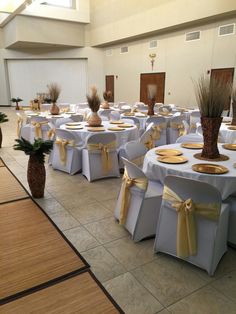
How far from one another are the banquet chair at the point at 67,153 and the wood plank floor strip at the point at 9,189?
2.44ft

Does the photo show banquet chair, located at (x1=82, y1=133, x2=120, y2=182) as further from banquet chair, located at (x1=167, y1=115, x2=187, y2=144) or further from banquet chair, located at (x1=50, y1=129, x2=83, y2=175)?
banquet chair, located at (x1=167, y1=115, x2=187, y2=144)

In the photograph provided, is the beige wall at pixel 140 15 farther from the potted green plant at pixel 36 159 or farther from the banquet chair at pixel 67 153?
the potted green plant at pixel 36 159

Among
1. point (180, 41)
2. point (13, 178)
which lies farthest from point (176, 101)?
point (13, 178)

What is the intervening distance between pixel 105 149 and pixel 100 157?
→ 0.17 metres

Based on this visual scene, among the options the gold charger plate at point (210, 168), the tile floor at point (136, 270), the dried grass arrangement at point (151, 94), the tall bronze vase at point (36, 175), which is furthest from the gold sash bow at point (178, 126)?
the gold charger plate at point (210, 168)

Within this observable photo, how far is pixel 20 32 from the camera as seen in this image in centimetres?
1170

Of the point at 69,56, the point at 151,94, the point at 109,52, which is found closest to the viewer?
the point at 151,94

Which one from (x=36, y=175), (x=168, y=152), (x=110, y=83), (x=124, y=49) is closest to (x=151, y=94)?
(x=168, y=152)

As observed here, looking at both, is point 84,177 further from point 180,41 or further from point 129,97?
point 129,97

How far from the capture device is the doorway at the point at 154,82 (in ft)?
34.4

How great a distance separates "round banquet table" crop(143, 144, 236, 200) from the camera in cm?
209

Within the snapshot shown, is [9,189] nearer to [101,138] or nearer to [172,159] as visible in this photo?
[101,138]

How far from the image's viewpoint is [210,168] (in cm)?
223

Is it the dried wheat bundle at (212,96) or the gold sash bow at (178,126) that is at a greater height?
the dried wheat bundle at (212,96)
